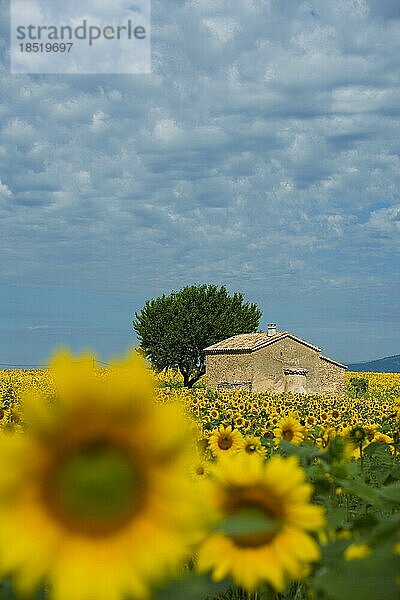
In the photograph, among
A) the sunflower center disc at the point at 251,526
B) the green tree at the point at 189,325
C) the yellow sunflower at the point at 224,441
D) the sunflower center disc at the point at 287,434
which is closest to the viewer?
the sunflower center disc at the point at 251,526

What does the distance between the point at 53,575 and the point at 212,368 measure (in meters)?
36.7

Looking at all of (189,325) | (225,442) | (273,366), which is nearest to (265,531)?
(225,442)

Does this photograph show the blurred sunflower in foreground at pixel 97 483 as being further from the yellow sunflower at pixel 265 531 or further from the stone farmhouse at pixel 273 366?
the stone farmhouse at pixel 273 366

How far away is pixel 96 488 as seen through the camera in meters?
0.93

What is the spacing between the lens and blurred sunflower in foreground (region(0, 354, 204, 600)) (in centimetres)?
88

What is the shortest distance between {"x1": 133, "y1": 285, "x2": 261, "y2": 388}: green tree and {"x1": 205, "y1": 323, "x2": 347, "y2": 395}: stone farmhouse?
871 cm

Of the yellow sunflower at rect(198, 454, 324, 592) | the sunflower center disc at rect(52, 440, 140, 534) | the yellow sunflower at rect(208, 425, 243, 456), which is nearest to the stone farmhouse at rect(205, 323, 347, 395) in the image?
the yellow sunflower at rect(208, 425, 243, 456)

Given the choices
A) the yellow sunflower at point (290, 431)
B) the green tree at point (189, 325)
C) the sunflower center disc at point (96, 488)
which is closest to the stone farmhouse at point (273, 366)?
the green tree at point (189, 325)

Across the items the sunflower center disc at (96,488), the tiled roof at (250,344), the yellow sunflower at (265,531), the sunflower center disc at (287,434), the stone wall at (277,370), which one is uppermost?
the tiled roof at (250,344)

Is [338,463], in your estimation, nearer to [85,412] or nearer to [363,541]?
[363,541]

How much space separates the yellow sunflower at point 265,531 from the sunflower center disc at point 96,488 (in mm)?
208

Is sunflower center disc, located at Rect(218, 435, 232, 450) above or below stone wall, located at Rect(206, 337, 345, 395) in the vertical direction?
below

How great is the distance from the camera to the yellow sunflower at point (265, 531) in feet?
3.98

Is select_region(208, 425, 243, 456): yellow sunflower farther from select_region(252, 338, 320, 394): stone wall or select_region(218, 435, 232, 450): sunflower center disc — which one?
select_region(252, 338, 320, 394): stone wall
